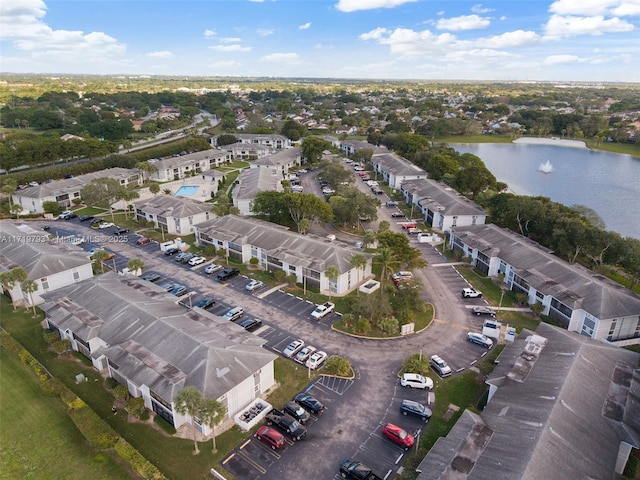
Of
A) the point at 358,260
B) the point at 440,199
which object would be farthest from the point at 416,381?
the point at 440,199

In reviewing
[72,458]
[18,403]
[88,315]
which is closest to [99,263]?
[88,315]

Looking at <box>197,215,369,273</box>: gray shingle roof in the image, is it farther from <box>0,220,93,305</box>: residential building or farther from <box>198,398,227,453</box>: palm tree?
<box>198,398,227,453</box>: palm tree

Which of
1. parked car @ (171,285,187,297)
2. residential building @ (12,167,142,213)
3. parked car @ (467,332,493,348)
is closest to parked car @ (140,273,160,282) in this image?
parked car @ (171,285,187,297)

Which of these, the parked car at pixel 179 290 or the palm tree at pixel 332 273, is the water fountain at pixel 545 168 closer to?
the palm tree at pixel 332 273

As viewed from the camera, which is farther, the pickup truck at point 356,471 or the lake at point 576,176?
the lake at point 576,176

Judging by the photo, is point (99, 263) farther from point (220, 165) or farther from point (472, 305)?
point (220, 165)

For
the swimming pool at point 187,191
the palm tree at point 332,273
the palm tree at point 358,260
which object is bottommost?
the swimming pool at point 187,191

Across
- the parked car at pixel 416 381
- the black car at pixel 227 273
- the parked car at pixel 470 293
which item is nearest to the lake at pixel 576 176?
the parked car at pixel 470 293

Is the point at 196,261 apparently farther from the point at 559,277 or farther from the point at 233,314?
the point at 559,277
